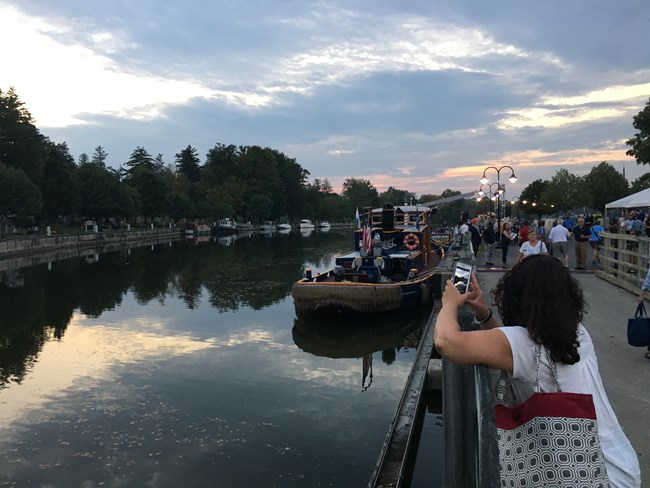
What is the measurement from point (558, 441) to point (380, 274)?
16.1 meters

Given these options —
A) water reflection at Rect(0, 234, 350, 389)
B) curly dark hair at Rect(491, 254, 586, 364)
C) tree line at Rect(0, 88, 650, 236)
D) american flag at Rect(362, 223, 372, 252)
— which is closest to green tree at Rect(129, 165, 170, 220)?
tree line at Rect(0, 88, 650, 236)

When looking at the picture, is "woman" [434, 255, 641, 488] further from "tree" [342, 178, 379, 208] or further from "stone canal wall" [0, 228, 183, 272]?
"tree" [342, 178, 379, 208]

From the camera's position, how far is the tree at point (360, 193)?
164875mm

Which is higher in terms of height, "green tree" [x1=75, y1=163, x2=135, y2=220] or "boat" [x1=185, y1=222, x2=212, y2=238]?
"green tree" [x1=75, y1=163, x2=135, y2=220]

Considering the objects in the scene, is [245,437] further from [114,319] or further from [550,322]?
[114,319]

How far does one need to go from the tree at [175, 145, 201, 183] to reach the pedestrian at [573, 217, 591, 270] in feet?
406

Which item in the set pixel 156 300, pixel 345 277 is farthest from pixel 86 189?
pixel 345 277

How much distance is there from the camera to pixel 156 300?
2270 cm

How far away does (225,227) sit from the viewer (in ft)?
315

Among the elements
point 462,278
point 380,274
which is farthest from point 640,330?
point 380,274

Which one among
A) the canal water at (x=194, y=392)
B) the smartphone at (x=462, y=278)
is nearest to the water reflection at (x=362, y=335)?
the canal water at (x=194, y=392)

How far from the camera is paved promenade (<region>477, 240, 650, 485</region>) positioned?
5426 millimetres

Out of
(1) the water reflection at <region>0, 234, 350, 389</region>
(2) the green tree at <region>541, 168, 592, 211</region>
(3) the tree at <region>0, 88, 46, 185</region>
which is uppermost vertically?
(3) the tree at <region>0, 88, 46, 185</region>

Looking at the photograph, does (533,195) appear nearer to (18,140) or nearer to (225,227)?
(225,227)
